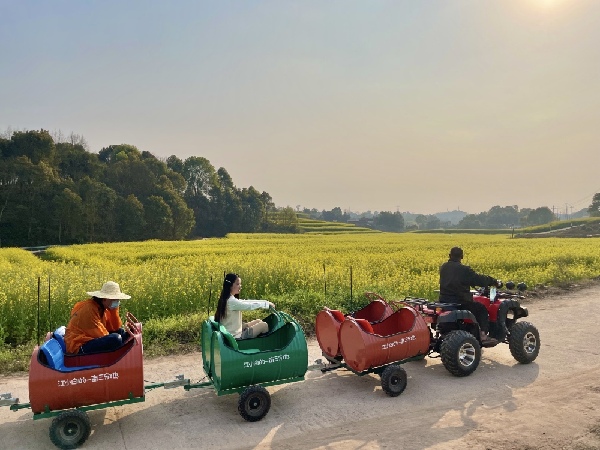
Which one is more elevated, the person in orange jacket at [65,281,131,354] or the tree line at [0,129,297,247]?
the tree line at [0,129,297,247]

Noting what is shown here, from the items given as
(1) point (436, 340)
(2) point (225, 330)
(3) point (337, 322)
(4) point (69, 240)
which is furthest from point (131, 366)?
(4) point (69, 240)

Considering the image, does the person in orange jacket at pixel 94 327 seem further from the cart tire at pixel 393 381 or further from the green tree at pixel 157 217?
the green tree at pixel 157 217

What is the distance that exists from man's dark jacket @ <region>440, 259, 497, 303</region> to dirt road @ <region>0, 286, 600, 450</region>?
1.13m

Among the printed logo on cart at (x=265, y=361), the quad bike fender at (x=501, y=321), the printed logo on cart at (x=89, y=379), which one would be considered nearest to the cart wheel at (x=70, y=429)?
the printed logo on cart at (x=89, y=379)

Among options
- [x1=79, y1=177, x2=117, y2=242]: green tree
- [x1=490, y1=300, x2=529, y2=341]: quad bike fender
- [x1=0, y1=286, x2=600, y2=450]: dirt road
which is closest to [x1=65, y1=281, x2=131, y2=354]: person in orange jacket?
[x1=0, y1=286, x2=600, y2=450]: dirt road

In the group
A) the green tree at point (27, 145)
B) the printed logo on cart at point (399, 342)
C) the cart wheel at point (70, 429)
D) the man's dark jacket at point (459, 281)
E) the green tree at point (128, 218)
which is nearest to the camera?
the cart wheel at point (70, 429)

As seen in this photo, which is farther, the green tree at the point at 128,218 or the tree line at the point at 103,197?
the green tree at the point at 128,218

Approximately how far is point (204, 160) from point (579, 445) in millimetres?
83439

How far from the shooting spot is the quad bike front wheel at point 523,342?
7109 millimetres

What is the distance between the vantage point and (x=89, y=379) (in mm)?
4883

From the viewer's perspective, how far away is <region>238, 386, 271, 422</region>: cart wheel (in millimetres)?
5227

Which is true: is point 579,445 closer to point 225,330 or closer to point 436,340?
point 436,340

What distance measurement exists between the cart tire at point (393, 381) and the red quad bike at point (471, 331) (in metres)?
0.92

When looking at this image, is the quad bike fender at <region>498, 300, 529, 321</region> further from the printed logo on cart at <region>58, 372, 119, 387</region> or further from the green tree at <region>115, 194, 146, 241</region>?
the green tree at <region>115, 194, 146, 241</region>
